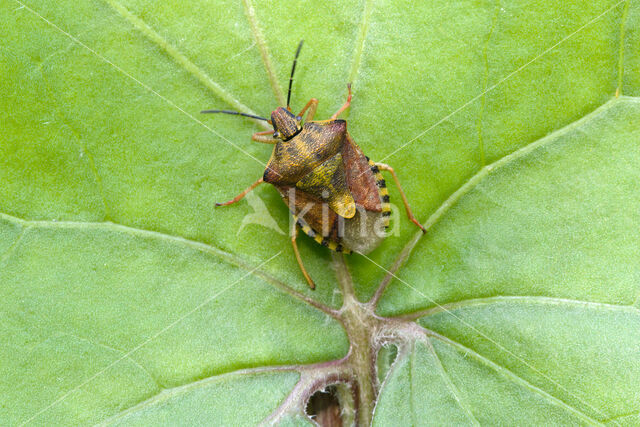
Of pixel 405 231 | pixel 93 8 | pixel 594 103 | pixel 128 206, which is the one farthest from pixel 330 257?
pixel 93 8

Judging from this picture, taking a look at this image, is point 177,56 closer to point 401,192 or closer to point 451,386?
point 401,192

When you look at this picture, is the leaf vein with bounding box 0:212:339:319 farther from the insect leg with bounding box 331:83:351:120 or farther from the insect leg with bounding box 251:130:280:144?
the insect leg with bounding box 331:83:351:120

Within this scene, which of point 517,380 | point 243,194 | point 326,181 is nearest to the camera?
point 517,380

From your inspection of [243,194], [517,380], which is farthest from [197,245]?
[517,380]

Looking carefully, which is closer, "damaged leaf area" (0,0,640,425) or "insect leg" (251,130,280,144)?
"damaged leaf area" (0,0,640,425)

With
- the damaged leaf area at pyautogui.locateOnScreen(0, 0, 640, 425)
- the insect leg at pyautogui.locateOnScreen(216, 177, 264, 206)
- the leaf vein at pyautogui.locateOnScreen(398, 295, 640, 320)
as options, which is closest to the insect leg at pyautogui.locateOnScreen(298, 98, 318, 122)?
the damaged leaf area at pyautogui.locateOnScreen(0, 0, 640, 425)

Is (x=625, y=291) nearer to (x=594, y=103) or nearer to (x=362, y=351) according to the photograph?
(x=594, y=103)
